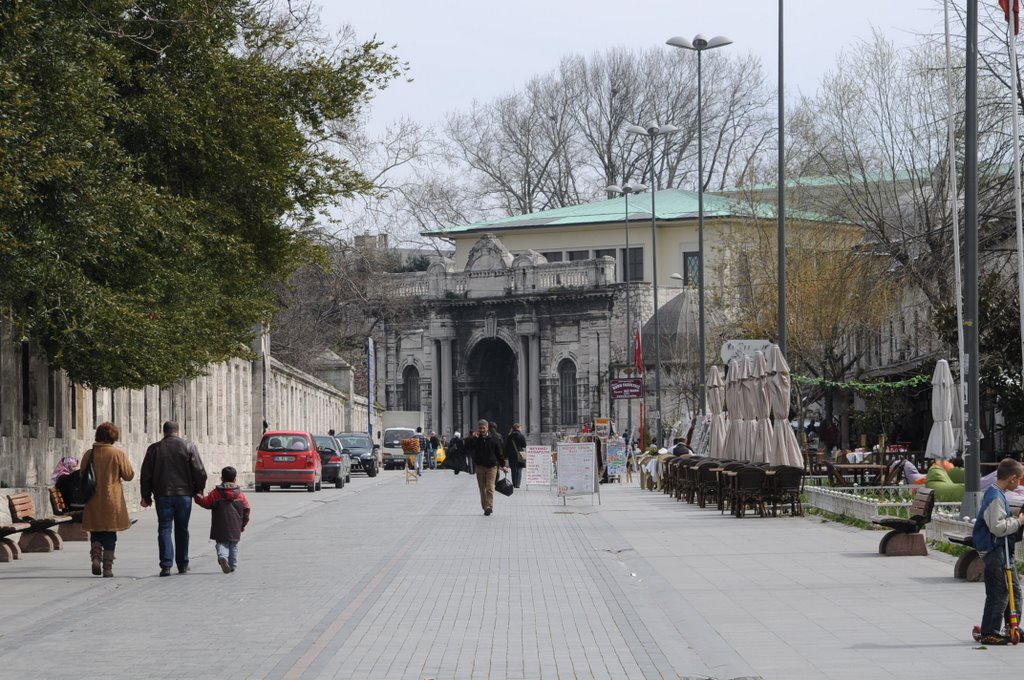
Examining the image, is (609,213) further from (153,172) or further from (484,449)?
(153,172)

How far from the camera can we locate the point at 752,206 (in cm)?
5281

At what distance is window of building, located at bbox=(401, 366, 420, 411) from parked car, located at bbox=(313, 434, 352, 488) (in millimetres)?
47094

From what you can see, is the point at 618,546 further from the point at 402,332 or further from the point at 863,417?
the point at 402,332

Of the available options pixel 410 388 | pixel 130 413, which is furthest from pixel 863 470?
pixel 410 388

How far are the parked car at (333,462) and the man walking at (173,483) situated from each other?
26.6 meters

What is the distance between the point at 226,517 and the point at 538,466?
2242cm

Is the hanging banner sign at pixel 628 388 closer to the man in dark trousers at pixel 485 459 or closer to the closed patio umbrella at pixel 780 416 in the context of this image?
the closed patio umbrella at pixel 780 416

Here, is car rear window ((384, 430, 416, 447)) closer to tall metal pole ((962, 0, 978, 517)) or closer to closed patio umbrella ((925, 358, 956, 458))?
closed patio umbrella ((925, 358, 956, 458))

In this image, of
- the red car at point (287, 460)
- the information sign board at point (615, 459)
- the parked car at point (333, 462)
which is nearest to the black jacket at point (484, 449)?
the red car at point (287, 460)

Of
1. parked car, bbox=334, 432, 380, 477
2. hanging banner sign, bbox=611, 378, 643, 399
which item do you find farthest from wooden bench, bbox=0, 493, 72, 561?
parked car, bbox=334, 432, 380, 477

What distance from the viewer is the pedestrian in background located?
17.3m

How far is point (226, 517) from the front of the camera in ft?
58.0

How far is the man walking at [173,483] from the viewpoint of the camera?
17609mm

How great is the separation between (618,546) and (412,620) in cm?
836
